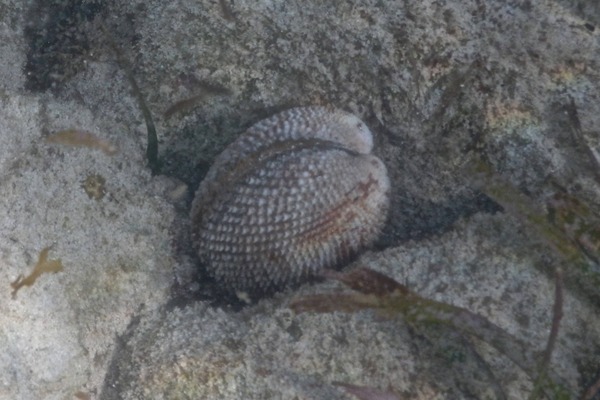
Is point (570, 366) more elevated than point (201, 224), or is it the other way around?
point (570, 366)

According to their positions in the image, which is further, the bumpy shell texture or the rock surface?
the bumpy shell texture

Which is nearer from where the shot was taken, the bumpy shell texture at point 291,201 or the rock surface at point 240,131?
the rock surface at point 240,131

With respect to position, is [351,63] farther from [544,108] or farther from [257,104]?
[544,108]

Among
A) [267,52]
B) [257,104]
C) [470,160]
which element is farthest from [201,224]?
[470,160]

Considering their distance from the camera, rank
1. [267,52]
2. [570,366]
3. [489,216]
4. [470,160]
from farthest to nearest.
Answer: [267,52]
[470,160]
[489,216]
[570,366]

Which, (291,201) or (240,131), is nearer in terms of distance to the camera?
(291,201)

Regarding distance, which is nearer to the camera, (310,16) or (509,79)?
(509,79)

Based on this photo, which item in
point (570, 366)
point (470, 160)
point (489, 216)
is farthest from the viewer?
point (470, 160)

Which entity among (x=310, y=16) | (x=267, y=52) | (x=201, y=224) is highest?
(x=310, y=16)
